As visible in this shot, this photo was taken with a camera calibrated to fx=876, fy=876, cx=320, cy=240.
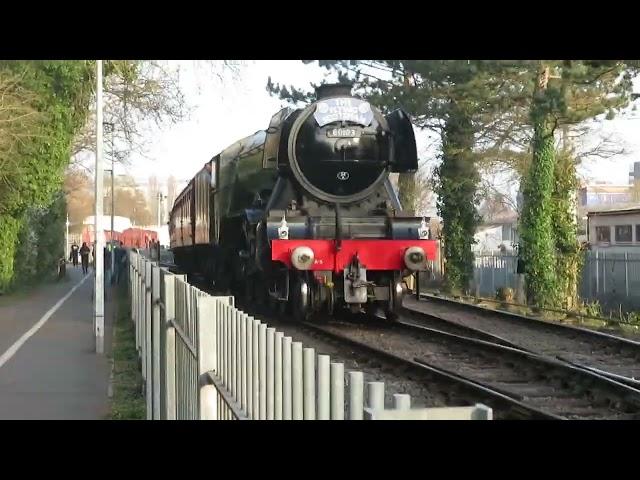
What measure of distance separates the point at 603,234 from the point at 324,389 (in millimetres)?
33462

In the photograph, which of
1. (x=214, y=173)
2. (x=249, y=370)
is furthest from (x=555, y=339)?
(x=249, y=370)

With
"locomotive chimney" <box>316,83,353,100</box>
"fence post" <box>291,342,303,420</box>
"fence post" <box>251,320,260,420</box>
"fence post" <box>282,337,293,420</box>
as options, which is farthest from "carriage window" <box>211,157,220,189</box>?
"fence post" <box>291,342,303,420</box>

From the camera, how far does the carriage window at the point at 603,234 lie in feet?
111

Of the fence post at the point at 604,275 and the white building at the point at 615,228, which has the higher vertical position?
the white building at the point at 615,228

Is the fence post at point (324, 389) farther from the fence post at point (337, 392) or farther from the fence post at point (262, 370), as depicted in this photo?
the fence post at point (262, 370)

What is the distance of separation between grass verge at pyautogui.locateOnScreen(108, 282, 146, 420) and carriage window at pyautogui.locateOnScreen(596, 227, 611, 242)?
70.1ft

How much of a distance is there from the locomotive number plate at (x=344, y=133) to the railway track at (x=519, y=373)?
3.14 m

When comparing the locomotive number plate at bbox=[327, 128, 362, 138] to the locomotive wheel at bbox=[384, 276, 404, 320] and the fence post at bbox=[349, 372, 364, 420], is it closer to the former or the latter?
the locomotive wheel at bbox=[384, 276, 404, 320]

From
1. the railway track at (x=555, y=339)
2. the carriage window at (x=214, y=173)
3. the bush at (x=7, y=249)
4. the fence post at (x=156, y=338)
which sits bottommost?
the railway track at (x=555, y=339)

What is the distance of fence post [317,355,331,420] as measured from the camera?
2602mm

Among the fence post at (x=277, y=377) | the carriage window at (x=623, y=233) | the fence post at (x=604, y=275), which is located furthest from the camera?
the carriage window at (x=623, y=233)

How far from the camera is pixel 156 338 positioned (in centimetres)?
812

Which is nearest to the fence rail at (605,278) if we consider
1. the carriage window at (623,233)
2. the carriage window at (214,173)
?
the carriage window at (623,233)

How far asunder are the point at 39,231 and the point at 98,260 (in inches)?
861
